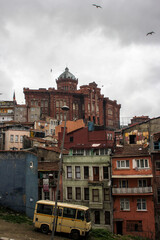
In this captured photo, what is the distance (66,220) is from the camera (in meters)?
25.5

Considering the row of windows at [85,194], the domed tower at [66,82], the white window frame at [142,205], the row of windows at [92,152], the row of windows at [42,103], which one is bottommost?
the white window frame at [142,205]

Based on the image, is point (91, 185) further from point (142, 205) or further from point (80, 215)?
point (80, 215)

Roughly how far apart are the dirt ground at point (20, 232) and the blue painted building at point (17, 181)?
3.99 m

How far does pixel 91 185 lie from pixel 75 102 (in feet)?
253

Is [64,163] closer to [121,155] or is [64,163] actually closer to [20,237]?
[121,155]

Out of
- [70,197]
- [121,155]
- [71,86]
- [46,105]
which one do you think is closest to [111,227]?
[70,197]

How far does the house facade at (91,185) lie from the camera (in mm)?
36531

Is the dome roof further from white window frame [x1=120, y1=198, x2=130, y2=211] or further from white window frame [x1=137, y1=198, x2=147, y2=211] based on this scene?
white window frame [x1=137, y1=198, x2=147, y2=211]

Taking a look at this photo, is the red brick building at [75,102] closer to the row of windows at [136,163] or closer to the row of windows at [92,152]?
the row of windows at [92,152]

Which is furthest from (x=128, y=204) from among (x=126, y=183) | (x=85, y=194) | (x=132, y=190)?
(x=85, y=194)

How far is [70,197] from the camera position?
38469mm

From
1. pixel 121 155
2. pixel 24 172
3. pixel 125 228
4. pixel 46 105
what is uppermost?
pixel 46 105

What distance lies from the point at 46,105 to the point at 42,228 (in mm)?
83781

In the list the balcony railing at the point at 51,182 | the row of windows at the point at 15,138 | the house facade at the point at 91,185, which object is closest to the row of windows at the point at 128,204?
the house facade at the point at 91,185
